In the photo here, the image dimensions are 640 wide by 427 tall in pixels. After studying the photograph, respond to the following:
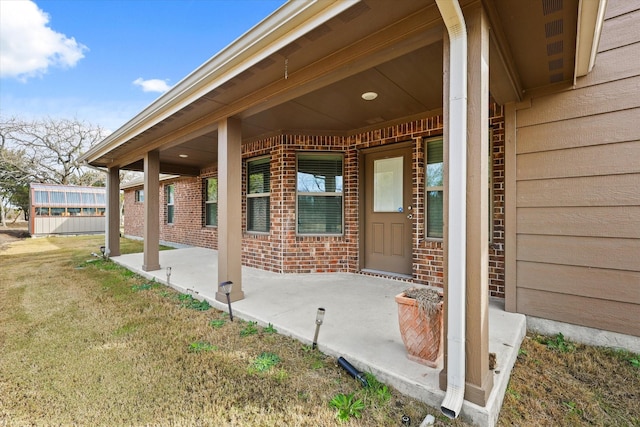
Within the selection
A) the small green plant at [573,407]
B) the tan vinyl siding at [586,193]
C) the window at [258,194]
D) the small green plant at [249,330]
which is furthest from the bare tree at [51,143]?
the small green plant at [573,407]

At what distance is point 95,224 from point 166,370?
17.4 metres

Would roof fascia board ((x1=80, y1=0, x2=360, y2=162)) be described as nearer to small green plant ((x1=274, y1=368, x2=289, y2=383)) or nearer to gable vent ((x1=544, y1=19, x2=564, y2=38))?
gable vent ((x1=544, y1=19, x2=564, y2=38))

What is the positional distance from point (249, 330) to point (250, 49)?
2.44m

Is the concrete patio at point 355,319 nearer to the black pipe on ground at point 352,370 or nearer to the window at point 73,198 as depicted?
the black pipe on ground at point 352,370

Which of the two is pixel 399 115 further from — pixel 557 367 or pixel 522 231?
pixel 557 367

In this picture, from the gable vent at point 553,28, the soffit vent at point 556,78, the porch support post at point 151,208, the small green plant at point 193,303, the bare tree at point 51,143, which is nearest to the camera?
the gable vent at point 553,28

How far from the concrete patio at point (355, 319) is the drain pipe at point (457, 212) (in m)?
0.19

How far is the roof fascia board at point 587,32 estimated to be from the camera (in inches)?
68.3

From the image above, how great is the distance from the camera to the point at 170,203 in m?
9.56

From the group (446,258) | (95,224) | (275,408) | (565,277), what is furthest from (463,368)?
(95,224)

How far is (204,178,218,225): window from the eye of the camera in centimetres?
764

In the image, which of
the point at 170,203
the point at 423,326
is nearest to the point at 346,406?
the point at 423,326

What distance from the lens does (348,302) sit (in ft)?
11.0

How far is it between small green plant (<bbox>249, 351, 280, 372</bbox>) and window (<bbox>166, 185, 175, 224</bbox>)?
326 inches
